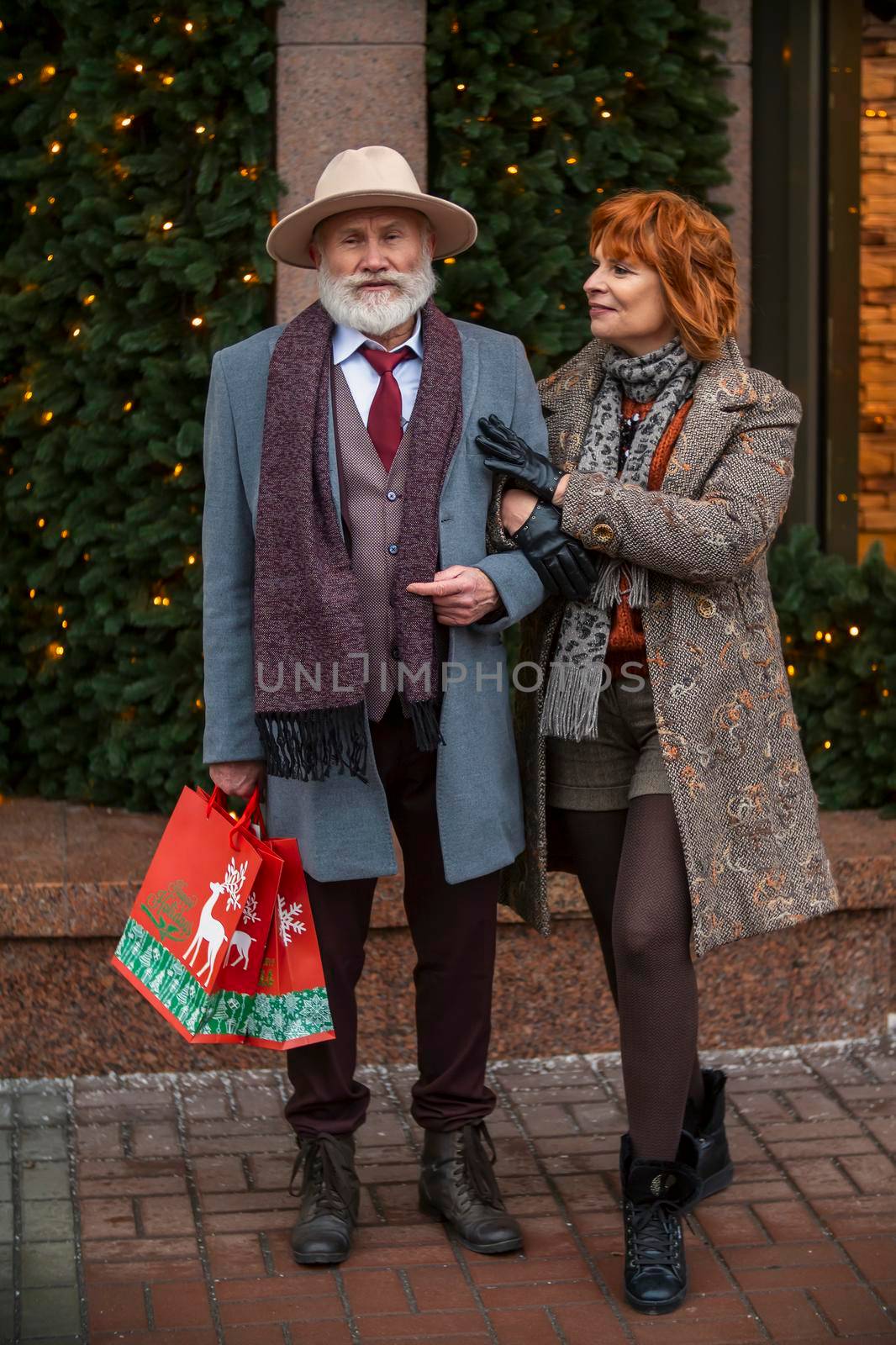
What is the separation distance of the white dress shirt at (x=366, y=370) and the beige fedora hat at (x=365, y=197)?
0.22m

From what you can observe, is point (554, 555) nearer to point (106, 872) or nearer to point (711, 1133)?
point (711, 1133)

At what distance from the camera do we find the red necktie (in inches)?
137

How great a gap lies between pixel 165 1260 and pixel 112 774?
6.51 ft

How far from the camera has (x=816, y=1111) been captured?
14.6 ft

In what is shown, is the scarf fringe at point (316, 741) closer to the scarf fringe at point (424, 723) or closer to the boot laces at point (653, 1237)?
the scarf fringe at point (424, 723)


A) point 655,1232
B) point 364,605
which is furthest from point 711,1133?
point 364,605

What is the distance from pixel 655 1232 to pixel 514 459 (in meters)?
1.56

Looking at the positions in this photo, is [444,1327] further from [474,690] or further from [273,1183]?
[474,690]

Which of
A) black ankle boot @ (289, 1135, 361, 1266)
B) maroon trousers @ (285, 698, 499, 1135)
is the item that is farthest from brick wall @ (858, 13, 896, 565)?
black ankle boot @ (289, 1135, 361, 1266)

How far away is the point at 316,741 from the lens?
344cm

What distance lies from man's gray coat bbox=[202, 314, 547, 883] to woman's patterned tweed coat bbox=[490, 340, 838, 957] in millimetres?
104

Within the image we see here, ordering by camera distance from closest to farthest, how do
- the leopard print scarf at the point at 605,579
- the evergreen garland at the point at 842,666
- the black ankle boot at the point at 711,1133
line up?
the leopard print scarf at the point at 605,579 → the black ankle boot at the point at 711,1133 → the evergreen garland at the point at 842,666

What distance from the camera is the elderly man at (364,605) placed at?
340cm

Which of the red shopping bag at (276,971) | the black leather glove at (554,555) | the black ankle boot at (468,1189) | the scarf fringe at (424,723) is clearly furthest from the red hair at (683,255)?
the black ankle boot at (468,1189)
